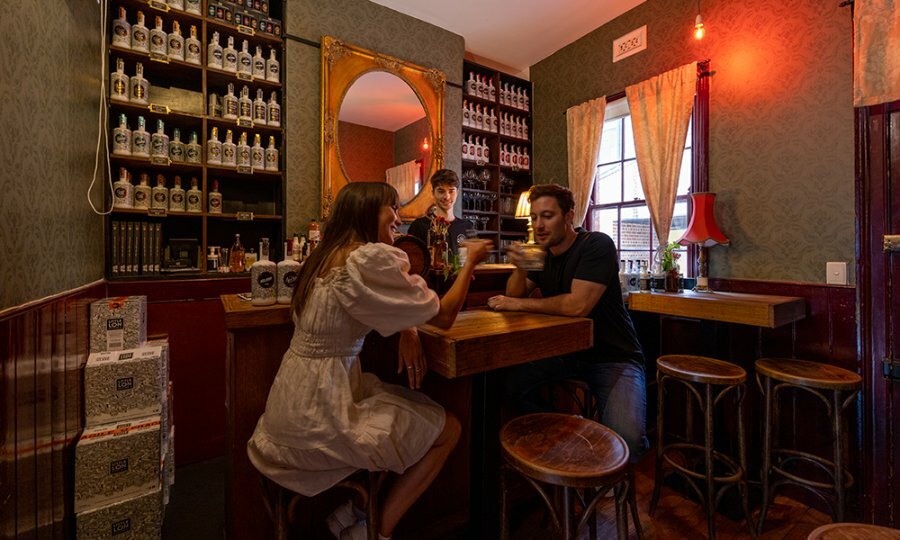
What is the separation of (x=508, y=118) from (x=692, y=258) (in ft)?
8.24

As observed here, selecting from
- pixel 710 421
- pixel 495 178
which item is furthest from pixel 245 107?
pixel 710 421

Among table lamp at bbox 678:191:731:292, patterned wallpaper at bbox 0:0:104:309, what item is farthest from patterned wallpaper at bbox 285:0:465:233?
table lamp at bbox 678:191:731:292

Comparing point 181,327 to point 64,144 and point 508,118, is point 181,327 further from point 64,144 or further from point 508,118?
point 508,118

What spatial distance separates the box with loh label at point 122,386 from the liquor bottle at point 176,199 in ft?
4.23

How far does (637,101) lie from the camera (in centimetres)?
333

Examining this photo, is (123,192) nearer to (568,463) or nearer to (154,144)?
(154,144)

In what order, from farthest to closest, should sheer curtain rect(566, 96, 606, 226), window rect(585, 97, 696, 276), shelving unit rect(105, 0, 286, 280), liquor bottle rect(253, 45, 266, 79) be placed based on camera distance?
sheer curtain rect(566, 96, 606, 226), window rect(585, 97, 696, 276), liquor bottle rect(253, 45, 266, 79), shelving unit rect(105, 0, 286, 280)

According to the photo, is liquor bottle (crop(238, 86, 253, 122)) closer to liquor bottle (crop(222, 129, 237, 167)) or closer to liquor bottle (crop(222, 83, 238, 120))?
liquor bottle (crop(222, 83, 238, 120))

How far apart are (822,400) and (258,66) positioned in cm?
398

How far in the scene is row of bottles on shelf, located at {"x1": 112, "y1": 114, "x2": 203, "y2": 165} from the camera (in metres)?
2.44

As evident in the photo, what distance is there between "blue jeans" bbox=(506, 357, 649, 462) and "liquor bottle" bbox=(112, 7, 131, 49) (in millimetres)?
3050

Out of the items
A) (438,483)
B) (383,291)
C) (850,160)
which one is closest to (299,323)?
(383,291)

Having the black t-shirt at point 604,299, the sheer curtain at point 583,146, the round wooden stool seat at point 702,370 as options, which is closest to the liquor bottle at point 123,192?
the black t-shirt at point 604,299

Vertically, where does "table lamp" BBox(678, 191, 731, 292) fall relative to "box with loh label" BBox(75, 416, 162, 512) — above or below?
above
